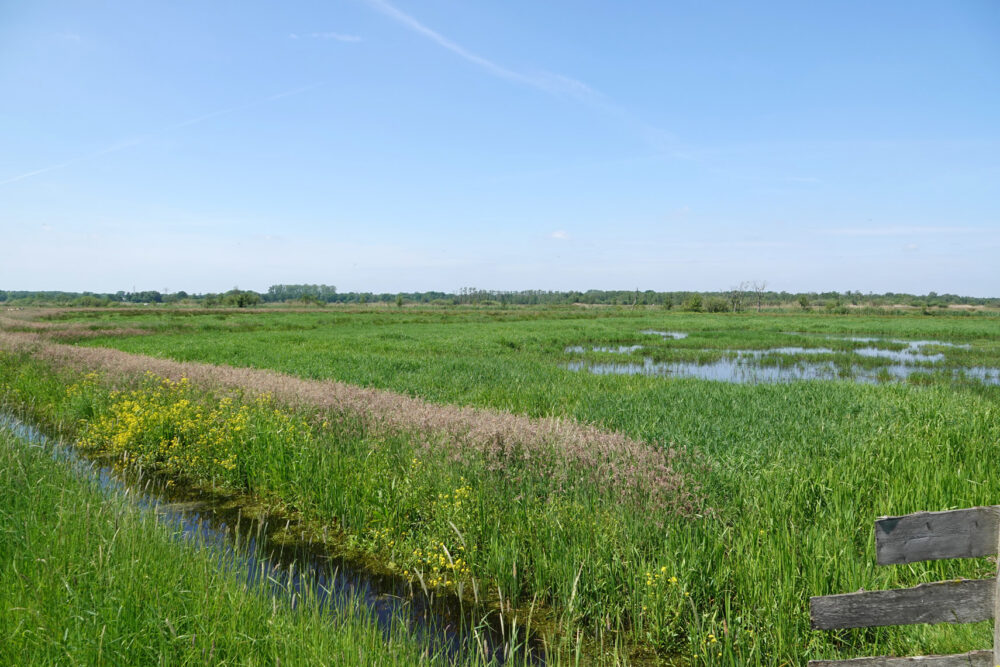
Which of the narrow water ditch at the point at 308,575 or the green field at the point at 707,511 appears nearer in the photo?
the green field at the point at 707,511

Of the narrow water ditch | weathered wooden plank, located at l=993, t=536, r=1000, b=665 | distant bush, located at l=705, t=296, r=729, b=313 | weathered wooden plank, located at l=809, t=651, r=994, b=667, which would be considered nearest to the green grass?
the narrow water ditch

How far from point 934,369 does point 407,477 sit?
98.3 feet

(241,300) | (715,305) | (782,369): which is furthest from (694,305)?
(241,300)

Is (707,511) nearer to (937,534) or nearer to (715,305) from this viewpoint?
(937,534)

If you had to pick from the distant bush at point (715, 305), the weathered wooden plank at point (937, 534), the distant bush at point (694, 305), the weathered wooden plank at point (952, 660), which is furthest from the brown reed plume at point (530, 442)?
the distant bush at point (715, 305)

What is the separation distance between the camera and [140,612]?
148 inches

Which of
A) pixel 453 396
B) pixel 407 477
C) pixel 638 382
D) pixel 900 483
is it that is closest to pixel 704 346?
pixel 638 382

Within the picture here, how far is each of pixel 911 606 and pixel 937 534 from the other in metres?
Answer: 0.48

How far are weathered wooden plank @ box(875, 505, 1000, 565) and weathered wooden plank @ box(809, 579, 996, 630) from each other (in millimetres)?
164

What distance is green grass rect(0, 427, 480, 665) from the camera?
3410 millimetres

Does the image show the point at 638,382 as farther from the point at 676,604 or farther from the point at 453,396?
the point at 676,604

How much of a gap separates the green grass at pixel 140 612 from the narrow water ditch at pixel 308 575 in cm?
22

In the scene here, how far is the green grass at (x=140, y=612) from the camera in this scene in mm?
3410

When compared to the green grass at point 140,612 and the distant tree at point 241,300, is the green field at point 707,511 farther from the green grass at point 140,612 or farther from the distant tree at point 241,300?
the distant tree at point 241,300
